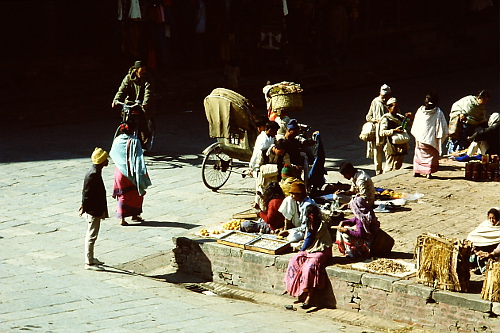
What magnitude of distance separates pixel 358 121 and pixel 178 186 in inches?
252

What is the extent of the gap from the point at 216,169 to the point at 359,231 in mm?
4537

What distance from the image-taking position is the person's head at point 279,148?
13641 millimetres

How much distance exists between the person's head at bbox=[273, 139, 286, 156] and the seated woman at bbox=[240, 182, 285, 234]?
0.94 m

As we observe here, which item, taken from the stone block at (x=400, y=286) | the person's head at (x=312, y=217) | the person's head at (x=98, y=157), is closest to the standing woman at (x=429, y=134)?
the person's head at (x=312, y=217)

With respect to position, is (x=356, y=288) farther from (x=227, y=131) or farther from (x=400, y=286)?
(x=227, y=131)

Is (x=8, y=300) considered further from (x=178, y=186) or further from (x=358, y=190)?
(x=178, y=186)

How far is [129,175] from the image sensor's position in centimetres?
1357

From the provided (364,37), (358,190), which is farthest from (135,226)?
(364,37)

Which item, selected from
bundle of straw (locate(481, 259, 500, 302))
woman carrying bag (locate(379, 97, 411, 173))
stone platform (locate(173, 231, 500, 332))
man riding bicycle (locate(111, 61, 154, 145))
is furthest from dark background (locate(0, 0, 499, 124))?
bundle of straw (locate(481, 259, 500, 302))

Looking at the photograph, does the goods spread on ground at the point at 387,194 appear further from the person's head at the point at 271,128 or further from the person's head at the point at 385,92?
the person's head at the point at 385,92

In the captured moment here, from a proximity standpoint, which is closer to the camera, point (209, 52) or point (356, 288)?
point (356, 288)

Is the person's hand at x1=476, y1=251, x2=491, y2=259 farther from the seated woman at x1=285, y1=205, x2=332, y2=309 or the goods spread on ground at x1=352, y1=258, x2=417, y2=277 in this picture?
the seated woman at x1=285, y1=205, x2=332, y2=309

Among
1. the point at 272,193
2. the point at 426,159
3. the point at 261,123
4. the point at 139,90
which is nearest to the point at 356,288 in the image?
the point at 272,193

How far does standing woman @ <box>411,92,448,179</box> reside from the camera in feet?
49.3
